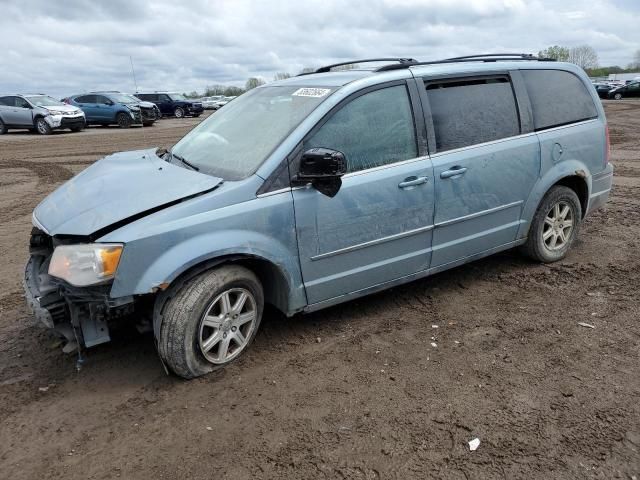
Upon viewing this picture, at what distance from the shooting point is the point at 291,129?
3.34 metres

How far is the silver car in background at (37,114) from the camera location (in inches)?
782

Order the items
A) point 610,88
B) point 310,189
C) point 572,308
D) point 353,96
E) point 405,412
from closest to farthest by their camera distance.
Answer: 1. point 405,412
2. point 310,189
3. point 353,96
4. point 572,308
5. point 610,88

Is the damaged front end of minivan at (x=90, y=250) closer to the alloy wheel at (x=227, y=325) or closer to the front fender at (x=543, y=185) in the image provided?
the alloy wheel at (x=227, y=325)

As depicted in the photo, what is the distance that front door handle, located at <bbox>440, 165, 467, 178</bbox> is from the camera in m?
3.76

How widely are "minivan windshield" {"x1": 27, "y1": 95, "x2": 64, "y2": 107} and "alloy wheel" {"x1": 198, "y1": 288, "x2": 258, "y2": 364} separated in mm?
20562

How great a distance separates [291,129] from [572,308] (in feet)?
8.37

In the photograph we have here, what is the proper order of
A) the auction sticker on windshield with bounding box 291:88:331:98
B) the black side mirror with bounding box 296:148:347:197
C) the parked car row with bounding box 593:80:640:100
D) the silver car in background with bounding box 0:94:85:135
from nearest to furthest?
the black side mirror with bounding box 296:148:347:197 → the auction sticker on windshield with bounding box 291:88:331:98 → the silver car in background with bounding box 0:94:85:135 → the parked car row with bounding box 593:80:640:100

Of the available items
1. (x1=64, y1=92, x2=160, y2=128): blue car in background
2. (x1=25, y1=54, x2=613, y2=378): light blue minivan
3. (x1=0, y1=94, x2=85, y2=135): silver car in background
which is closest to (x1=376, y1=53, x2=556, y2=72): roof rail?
(x1=25, y1=54, x2=613, y2=378): light blue minivan

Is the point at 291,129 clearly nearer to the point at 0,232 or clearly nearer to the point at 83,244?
the point at 83,244

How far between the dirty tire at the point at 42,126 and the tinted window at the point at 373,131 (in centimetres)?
1994

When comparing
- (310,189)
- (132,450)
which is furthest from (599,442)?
(132,450)

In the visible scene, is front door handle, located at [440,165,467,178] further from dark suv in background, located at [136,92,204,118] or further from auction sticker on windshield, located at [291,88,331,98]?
dark suv in background, located at [136,92,204,118]

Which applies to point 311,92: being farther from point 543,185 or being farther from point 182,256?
point 543,185

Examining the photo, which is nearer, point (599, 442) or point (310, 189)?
point (599, 442)
